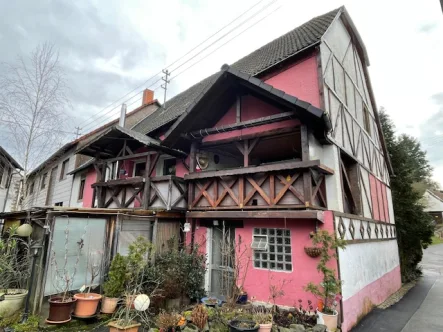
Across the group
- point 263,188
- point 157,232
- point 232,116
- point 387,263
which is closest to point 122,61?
point 232,116

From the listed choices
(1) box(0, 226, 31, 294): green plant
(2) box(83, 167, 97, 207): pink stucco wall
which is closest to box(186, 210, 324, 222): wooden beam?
(1) box(0, 226, 31, 294): green plant

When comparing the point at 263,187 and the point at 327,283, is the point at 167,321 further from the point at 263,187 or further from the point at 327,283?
the point at 263,187

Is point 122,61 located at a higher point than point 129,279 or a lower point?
higher

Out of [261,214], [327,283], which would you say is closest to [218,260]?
[261,214]

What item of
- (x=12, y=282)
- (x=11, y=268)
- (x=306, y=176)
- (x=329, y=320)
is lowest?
(x=329, y=320)

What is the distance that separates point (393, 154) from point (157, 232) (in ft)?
50.7

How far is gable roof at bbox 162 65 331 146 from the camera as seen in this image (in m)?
6.55

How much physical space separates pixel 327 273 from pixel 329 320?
0.95 metres

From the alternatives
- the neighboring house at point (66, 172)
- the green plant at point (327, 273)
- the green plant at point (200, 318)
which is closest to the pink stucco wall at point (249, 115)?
the green plant at point (327, 273)

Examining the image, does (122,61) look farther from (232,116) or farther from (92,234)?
(92,234)

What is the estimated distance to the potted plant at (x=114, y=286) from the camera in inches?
251

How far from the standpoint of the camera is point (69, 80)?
1208cm

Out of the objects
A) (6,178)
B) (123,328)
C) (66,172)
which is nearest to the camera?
(123,328)

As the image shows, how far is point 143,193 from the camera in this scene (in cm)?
915
